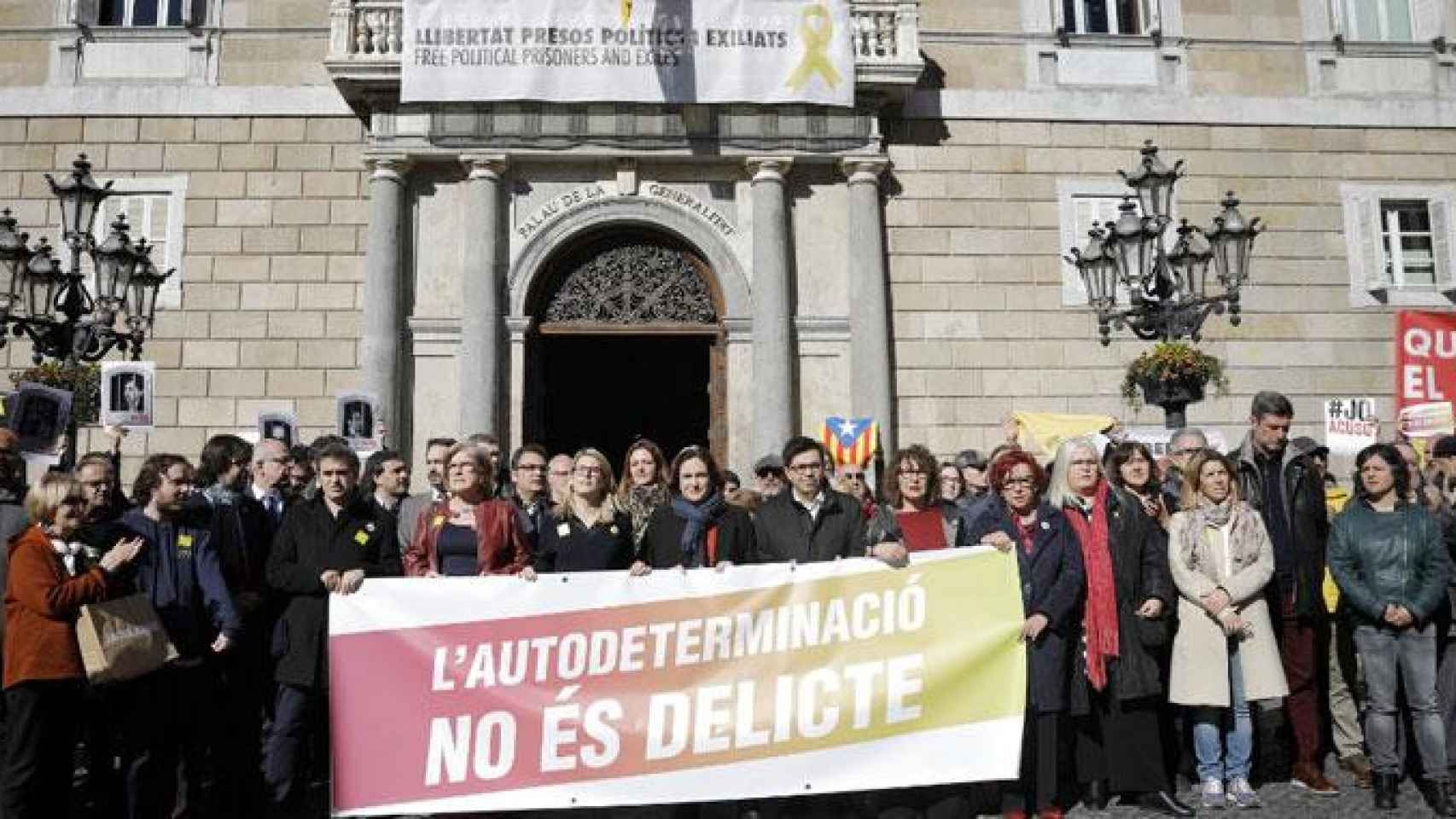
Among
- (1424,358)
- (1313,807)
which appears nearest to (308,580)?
(1313,807)

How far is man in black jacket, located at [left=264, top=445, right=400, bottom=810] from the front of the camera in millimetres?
5824

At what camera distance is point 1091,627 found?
6.02 metres

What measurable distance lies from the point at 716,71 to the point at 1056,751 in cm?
1049

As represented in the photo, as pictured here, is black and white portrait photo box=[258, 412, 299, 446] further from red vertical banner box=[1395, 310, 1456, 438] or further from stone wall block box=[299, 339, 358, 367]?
red vertical banner box=[1395, 310, 1456, 438]

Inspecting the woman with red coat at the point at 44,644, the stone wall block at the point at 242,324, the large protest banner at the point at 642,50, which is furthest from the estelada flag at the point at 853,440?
the woman with red coat at the point at 44,644

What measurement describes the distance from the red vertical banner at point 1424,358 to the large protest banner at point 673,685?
311 inches

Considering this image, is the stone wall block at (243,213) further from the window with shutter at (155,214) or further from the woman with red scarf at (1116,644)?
the woman with red scarf at (1116,644)

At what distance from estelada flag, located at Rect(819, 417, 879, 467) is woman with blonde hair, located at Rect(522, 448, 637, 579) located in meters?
7.72

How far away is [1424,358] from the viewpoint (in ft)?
37.1

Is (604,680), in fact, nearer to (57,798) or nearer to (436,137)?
(57,798)

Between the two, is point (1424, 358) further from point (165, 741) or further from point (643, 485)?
point (165, 741)

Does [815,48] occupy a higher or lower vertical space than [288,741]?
higher

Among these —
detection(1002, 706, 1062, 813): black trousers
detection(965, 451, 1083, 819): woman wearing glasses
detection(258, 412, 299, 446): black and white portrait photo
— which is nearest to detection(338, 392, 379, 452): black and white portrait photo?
detection(258, 412, 299, 446): black and white portrait photo

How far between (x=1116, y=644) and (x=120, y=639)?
5325 millimetres
